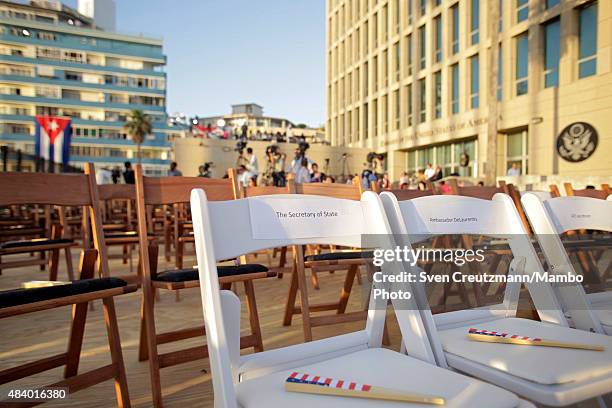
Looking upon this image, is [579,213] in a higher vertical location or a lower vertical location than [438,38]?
lower

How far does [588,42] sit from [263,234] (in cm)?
1701

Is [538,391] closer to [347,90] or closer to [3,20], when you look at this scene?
[347,90]

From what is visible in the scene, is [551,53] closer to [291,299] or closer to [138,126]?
[291,299]

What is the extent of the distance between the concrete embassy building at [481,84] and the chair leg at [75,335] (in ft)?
49.3

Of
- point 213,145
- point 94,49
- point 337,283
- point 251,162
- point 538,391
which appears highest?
point 94,49

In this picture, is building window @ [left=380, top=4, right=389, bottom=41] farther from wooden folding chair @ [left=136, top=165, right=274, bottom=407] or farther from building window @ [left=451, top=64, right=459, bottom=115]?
wooden folding chair @ [left=136, top=165, right=274, bottom=407]

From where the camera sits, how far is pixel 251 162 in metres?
13.0

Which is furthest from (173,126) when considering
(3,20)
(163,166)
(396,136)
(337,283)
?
(337,283)

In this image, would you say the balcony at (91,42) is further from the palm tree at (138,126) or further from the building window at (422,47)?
the building window at (422,47)

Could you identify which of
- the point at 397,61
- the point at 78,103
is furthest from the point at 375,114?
the point at 78,103

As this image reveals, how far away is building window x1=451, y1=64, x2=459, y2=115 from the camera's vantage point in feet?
68.2

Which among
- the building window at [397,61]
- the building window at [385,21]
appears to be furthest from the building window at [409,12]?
the building window at [385,21]

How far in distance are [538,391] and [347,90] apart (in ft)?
111

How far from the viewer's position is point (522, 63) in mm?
16891
